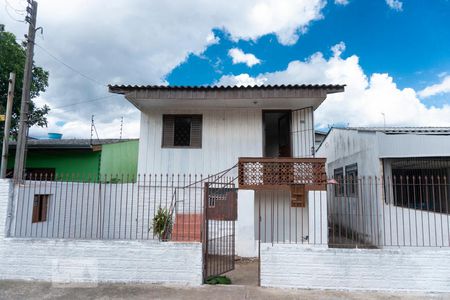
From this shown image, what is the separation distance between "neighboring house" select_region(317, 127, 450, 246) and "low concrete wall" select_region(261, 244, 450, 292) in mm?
488

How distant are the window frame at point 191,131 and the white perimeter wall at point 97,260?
432cm

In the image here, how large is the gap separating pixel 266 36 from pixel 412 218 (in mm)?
7917

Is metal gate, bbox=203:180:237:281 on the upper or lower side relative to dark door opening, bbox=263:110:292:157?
lower

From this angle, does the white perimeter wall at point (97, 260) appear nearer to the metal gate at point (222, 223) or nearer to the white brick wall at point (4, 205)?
Answer: the white brick wall at point (4, 205)

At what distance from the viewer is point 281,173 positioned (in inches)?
303

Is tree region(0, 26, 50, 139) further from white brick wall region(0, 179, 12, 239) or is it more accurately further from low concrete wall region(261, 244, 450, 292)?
low concrete wall region(261, 244, 450, 292)

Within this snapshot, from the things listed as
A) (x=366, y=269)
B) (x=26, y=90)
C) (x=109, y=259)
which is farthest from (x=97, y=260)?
(x=366, y=269)

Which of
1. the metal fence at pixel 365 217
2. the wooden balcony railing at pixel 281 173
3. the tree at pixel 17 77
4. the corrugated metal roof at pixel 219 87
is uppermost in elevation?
the tree at pixel 17 77

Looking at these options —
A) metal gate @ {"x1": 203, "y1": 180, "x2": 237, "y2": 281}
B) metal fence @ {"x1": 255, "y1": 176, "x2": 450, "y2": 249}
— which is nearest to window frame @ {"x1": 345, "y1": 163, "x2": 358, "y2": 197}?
metal fence @ {"x1": 255, "y1": 176, "x2": 450, "y2": 249}

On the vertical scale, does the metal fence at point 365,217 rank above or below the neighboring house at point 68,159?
below

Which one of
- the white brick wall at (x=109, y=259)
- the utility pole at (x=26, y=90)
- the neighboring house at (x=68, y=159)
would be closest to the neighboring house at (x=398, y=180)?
the white brick wall at (x=109, y=259)

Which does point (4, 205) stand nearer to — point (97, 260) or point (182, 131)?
point (97, 260)

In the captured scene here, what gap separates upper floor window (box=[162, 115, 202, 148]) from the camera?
9523 mm

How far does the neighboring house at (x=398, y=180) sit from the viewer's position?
6984mm
